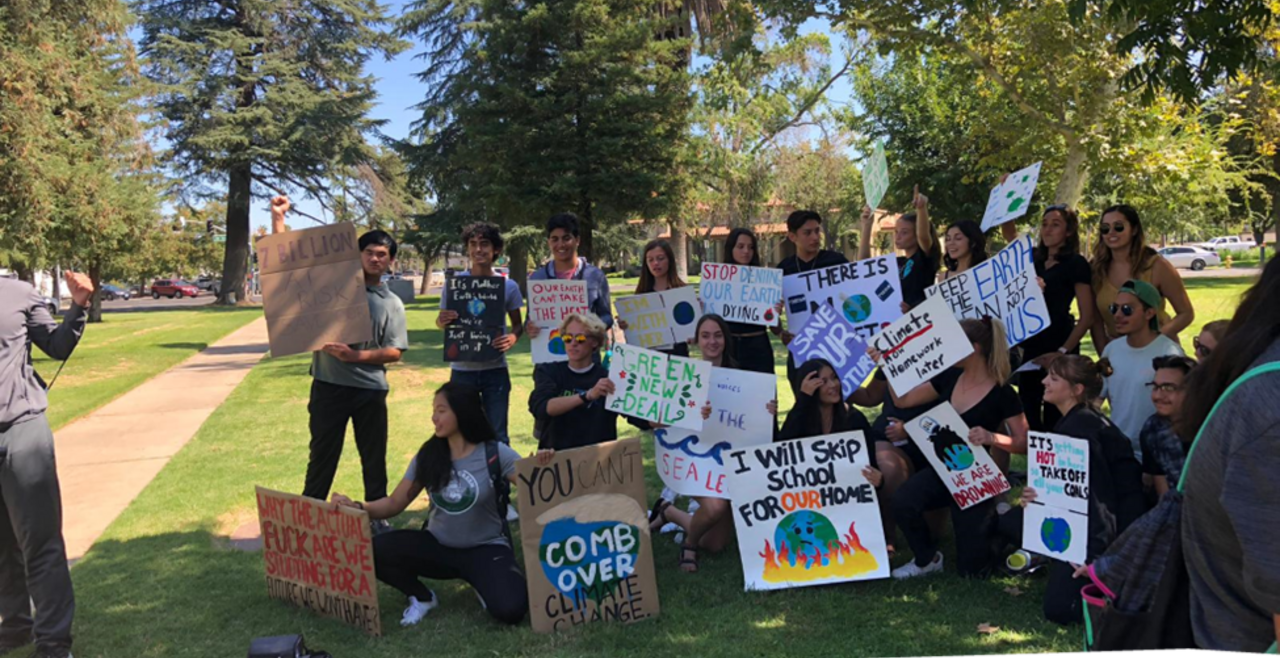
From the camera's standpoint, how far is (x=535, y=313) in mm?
5770

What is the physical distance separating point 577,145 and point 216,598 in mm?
14997

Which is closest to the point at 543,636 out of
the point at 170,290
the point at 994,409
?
the point at 994,409

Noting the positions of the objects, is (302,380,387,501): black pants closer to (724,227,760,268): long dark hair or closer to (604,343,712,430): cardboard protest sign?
(604,343,712,430): cardboard protest sign

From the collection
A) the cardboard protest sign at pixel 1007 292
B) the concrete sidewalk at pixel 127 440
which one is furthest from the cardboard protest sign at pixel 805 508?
the concrete sidewalk at pixel 127 440

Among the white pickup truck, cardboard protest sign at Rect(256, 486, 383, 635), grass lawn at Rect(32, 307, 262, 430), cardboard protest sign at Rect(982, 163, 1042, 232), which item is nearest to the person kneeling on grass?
cardboard protest sign at Rect(256, 486, 383, 635)

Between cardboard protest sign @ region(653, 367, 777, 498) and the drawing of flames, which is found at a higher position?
cardboard protest sign @ region(653, 367, 777, 498)

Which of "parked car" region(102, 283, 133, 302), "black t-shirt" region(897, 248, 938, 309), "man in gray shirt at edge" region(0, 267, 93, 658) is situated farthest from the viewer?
"parked car" region(102, 283, 133, 302)

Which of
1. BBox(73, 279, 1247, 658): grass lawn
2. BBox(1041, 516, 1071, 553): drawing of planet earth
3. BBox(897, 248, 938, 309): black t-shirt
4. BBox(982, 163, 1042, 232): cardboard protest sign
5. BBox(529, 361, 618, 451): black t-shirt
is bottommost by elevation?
BBox(73, 279, 1247, 658): grass lawn

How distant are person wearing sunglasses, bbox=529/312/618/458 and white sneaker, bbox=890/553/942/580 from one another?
1.88 meters

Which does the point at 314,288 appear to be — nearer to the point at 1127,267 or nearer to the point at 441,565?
the point at 441,565

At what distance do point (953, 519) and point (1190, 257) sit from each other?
172 feet

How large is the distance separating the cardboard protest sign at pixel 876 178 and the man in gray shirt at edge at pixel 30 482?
16.9 feet

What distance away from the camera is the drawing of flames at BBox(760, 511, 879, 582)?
4738 millimetres

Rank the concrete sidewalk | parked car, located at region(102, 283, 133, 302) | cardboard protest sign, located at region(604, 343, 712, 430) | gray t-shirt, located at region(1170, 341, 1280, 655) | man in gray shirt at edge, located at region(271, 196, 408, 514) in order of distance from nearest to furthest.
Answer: gray t-shirt, located at region(1170, 341, 1280, 655), cardboard protest sign, located at region(604, 343, 712, 430), man in gray shirt at edge, located at region(271, 196, 408, 514), the concrete sidewalk, parked car, located at region(102, 283, 133, 302)
